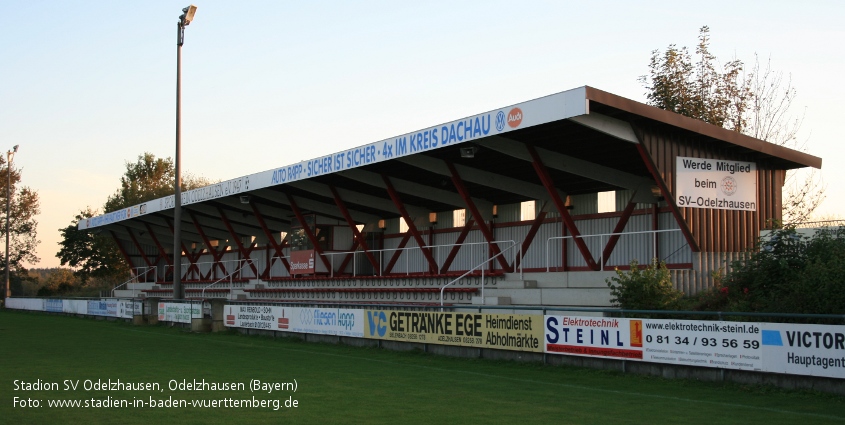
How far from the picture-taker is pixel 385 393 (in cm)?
1373

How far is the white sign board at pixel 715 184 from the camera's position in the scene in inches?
855

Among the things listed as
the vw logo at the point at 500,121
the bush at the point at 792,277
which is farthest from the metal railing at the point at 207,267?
the bush at the point at 792,277

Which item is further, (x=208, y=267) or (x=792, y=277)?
(x=208, y=267)

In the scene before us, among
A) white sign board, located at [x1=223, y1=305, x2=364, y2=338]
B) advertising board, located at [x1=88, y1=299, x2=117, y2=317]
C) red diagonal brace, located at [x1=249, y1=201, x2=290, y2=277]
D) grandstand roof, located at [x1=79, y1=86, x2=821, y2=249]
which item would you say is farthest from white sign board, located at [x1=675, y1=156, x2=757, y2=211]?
advertising board, located at [x1=88, y1=299, x2=117, y2=317]

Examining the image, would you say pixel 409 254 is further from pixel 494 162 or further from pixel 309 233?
pixel 494 162

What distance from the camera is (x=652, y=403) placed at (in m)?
12.7

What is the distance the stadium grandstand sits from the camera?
2167cm

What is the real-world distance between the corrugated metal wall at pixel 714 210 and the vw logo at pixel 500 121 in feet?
11.2

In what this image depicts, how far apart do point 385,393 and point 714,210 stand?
40.9 feet

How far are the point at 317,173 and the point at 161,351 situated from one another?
10784mm

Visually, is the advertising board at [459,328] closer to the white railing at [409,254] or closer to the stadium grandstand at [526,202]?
the stadium grandstand at [526,202]

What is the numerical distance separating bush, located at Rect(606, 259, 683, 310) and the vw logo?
5.28m

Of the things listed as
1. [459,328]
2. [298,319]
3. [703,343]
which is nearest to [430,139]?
[298,319]

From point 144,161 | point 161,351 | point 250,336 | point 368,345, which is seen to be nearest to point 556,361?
point 368,345
